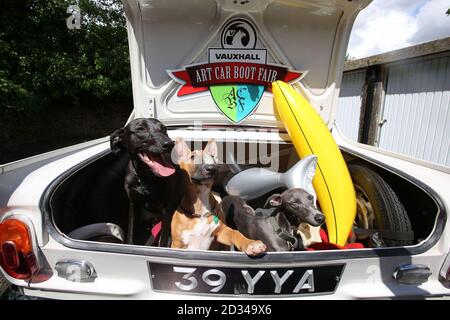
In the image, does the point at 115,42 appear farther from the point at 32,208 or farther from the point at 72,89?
the point at 32,208

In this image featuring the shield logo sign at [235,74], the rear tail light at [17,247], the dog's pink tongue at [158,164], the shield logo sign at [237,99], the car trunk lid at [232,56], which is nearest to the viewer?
the rear tail light at [17,247]

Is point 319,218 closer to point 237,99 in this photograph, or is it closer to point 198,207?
point 198,207

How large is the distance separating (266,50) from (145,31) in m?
0.99

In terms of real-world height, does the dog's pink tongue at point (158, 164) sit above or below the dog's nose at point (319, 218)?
above

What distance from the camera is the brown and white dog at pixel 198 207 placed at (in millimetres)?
1671

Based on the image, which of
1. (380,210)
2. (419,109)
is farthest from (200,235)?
(419,109)

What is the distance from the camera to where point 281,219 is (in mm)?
1783

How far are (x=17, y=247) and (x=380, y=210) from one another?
6.41 ft

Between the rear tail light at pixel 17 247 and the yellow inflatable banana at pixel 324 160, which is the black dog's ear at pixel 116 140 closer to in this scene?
the rear tail light at pixel 17 247

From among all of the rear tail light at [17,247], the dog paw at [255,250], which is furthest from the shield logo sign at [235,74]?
the rear tail light at [17,247]

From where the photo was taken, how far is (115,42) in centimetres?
898

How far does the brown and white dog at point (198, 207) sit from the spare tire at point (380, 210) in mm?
917

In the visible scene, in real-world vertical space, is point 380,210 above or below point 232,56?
below

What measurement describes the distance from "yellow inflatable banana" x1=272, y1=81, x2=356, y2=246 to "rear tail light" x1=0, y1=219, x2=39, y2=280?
1.63 metres
